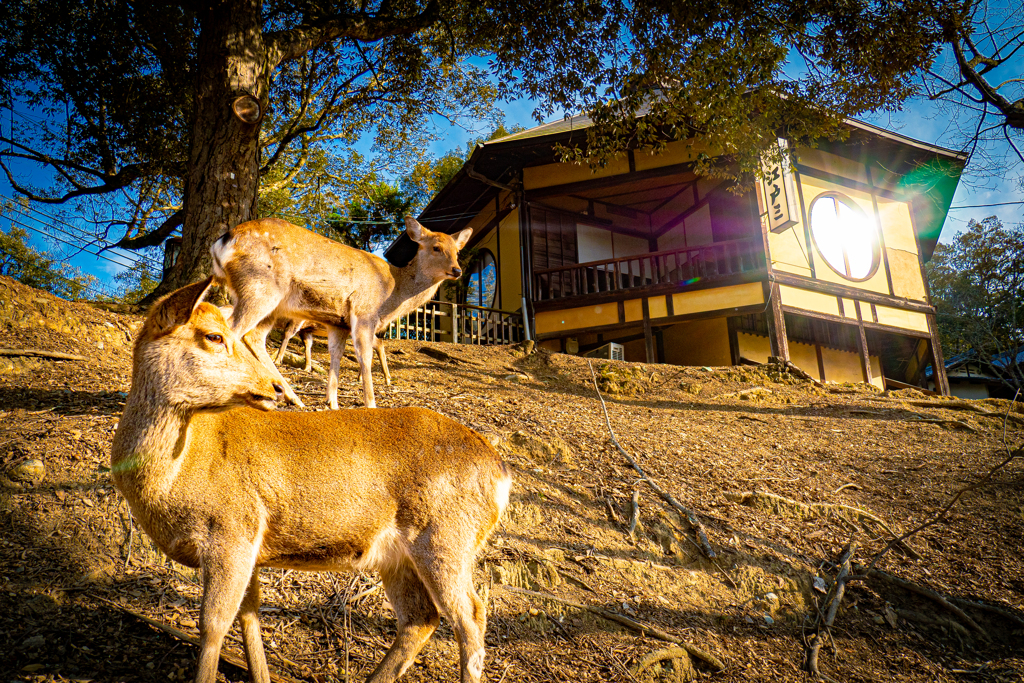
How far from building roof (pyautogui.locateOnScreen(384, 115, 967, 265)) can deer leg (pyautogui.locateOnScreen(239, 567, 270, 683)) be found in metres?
12.9

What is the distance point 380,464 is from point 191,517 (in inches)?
32.4

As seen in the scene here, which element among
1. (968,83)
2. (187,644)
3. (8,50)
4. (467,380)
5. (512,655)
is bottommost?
(512,655)

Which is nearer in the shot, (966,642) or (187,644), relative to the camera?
(187,644)

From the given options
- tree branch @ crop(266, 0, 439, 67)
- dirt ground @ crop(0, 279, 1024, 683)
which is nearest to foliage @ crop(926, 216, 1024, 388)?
dirt ground @ crop(0, 279, 1024, 683)

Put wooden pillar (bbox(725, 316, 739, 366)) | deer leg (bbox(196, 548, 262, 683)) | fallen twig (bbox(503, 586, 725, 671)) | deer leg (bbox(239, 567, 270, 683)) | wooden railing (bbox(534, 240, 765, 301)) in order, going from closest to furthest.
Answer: deer leg (bbox(196, 548, 262, 683))
deer leg (bbox(239, 567, 270, 683))
fallen twig (bbox(503, 586, 725, 671))
wooden railing (bbox(534, 240, 765, 301))
wooden pillar (bbox(725, 316, 739, 366))

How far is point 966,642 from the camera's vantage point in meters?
4.76

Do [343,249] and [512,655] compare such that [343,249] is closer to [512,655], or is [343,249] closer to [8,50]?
[512,655]

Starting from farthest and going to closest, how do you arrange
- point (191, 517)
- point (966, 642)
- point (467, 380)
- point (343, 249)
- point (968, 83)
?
point (467, 380), point (968, 83), point (343, 249), point (966, 642), point (191, 517)

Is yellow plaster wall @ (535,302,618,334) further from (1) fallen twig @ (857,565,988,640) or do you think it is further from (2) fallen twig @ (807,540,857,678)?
(1) fallen twig @ (857,565,988,640)

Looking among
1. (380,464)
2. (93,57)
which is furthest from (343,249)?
(93,57)

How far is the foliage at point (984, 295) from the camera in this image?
75.9ft

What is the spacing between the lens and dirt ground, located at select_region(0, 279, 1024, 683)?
3303mm

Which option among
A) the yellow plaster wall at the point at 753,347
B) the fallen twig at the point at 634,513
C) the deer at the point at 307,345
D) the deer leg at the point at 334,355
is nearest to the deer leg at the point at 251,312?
the deer leg at the point at 334,355

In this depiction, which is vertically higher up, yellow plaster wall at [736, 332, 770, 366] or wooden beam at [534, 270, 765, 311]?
wooden beam at [534, 270, 765, 311]
